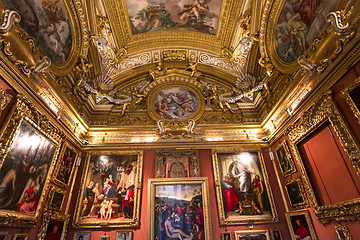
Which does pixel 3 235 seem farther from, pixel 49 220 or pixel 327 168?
pixel 327 168

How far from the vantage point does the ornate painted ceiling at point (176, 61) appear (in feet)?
18.8

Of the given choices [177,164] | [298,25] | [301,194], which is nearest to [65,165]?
[177,164]

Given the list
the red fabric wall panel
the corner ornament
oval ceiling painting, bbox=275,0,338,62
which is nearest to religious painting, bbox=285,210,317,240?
the red fabric wall panel

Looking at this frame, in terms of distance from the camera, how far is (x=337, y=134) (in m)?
5.32

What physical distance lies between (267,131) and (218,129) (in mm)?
2351

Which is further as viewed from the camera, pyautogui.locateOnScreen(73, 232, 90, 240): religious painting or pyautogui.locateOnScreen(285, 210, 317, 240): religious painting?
pyautogui.locateOnScreen(73, 232, 90, 240): religious painting

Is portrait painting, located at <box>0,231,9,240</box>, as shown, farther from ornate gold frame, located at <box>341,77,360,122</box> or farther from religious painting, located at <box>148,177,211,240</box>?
ornate gold frame, located at <box>341,77,360,122</box>

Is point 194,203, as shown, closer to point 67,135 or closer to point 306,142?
point 306,142

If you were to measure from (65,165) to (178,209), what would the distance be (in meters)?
4.89

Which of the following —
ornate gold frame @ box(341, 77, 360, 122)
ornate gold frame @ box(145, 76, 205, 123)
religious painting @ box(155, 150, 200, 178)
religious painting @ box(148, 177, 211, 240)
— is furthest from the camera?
ornate gold frame @ box(145, 76, 205, 123)

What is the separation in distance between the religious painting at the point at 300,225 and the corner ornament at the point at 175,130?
5223 millimetres

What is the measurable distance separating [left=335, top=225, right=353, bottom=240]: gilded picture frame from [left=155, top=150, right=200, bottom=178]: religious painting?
4833 millimetres

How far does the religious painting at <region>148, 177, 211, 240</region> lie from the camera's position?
293 inches

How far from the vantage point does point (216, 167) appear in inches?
341
